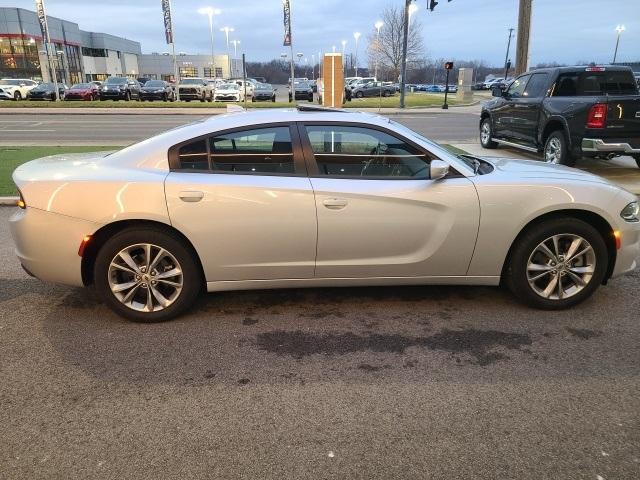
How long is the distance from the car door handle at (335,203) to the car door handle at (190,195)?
90 cm

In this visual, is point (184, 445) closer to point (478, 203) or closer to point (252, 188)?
point (252, 188)

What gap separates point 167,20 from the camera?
34.5m

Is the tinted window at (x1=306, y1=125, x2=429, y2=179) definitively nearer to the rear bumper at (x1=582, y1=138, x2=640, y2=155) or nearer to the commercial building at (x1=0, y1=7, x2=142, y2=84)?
the rear bumper at (x1=582, y1=138, x2=640, y2=155)

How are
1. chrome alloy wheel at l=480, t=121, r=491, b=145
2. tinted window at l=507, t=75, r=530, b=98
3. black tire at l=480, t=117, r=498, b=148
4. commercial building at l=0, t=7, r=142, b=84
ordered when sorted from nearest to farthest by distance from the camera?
tinted window at l=507, t=75, r=530, b=98 → black tire at l=480, t=117, r=498, b=148 → chrome alloy wheel at l=480, t=121, r=491, b=145 → commercial building at l=0, t=7, r=142, b=84

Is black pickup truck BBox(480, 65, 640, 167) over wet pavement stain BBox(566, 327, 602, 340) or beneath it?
over

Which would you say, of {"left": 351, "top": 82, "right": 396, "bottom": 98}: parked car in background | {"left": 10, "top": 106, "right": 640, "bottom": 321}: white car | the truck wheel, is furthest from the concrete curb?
{"left": 351, "top": 82, "right": 396, "bottom": 98}: parked car in background

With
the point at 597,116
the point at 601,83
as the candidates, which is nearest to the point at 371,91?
the point at 601,83

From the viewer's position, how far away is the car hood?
405cm

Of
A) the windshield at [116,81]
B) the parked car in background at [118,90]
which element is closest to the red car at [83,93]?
the parked car in background at [118,90]

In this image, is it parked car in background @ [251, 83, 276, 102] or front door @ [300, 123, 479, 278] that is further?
parked car in background @ [251, 83, 276, 102]

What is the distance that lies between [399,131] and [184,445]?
8.87 ft

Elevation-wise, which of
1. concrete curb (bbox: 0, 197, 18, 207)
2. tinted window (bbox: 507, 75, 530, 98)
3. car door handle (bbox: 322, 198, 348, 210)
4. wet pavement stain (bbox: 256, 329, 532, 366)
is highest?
tinted window (bbox: 507, 75, 530, 98)

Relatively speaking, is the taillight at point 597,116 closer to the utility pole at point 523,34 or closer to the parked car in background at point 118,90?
the utility pole at point 523,34

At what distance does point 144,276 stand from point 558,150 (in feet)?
27.2
